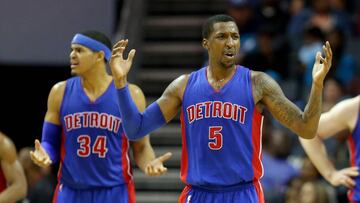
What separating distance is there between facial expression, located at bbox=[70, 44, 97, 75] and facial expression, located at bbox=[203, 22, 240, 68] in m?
1.66

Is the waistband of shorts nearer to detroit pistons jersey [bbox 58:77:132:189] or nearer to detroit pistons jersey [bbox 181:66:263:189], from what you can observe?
detroit pistons jersey [bbox 181:66:263:189]

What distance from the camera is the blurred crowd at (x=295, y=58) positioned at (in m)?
11.7

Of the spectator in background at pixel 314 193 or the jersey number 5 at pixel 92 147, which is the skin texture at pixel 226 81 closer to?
the jersey number 5 at pixel 92 147

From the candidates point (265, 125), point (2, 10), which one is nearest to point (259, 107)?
point (265, 125)

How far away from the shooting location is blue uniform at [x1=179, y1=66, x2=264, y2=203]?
7586mm

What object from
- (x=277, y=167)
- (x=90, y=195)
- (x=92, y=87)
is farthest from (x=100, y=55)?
(x=277, y=167)

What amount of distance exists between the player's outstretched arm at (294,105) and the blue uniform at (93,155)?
5.46 ft

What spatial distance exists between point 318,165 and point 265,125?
324cm

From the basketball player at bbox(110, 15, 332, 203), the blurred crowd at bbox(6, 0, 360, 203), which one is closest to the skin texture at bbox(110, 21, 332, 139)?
the basketball player at bbox(110, 15, 332, 203)

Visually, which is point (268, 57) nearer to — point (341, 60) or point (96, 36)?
point (341, 60)

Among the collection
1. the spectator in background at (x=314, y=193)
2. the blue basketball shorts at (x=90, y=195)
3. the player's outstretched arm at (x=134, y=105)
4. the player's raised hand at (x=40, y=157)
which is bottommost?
the spectator in background at (x=314, y=193)

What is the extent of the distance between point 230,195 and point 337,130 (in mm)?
1641

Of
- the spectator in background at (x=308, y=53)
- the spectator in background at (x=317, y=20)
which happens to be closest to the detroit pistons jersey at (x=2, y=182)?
the spectator in background at (x=308, y=53)

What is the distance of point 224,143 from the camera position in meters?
7.60
